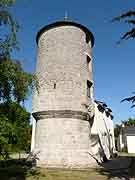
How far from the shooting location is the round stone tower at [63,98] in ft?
51.0

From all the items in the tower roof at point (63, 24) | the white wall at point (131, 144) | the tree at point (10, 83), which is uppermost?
the tower roof at point (63, 24)

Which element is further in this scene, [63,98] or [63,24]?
[63,24]

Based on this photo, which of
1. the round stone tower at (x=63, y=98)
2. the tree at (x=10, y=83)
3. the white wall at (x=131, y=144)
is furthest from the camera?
the white wall at (x=131, y=144)

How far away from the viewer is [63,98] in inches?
651

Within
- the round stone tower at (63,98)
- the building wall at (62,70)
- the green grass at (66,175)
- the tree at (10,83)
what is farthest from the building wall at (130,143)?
the tree at (10,83)

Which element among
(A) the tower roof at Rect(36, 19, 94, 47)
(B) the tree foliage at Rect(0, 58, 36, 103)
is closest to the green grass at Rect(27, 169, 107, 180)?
(B) the tree foliage at Rect(0, 58, 36, 103)

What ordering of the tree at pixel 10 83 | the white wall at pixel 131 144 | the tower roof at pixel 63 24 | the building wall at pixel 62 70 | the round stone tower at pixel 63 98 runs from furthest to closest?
the white wall at pixel 131 144 → the tower roof at pixel 63 24 → the building wall at pixel 62 70 → the round stone tower at pixel 63 98 → the tree at pixel 10 83

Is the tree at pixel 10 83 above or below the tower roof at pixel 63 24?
below

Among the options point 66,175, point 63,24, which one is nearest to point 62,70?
point 63,24

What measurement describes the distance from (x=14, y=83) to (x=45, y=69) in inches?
262

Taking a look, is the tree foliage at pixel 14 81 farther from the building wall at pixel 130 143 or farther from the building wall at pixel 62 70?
the building wall at pixel 130 143

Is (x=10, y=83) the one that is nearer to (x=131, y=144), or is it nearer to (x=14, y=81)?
(x=14, y=81)

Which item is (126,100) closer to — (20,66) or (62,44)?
(20,66)

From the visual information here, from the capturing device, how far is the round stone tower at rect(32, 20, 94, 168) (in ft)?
51.0
